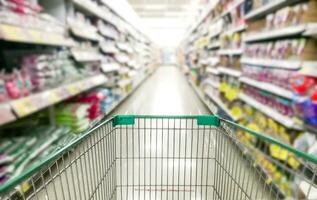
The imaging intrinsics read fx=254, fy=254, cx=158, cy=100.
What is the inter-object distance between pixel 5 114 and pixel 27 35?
1.80 feet

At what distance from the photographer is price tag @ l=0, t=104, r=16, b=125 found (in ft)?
4.67

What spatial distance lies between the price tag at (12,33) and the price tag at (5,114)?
0.39 meters

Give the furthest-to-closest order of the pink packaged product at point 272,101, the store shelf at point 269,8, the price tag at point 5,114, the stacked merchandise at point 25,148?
the store shelf at point 269,8 < the pink packaged product at point 272,101 < the stacked merchandise at point 25,148 < the price tag at point 5,114

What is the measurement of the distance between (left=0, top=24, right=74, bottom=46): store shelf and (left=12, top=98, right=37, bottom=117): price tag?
384mm

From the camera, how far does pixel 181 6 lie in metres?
11.1

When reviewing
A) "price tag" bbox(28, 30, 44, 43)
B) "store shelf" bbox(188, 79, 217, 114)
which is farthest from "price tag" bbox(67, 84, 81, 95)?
"store shelf" bbox(188, 79, 217, 114)

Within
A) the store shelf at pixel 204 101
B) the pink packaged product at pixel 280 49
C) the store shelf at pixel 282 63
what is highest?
the pink packaged product at pixel 280 49

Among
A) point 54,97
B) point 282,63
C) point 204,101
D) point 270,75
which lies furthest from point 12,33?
point 204,101

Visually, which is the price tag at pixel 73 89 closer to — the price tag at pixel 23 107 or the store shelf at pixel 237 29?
the price tag at pixel 23 107

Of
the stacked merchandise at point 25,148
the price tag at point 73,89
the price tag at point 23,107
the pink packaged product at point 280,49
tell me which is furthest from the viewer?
the price tag at point 73,89

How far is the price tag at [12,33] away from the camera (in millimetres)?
1408

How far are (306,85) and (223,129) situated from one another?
2.74ft

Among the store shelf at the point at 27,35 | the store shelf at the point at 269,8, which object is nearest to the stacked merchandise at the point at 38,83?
the store shelf at the point at 27,35

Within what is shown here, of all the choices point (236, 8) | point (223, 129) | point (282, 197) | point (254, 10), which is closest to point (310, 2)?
point (254, 10)
